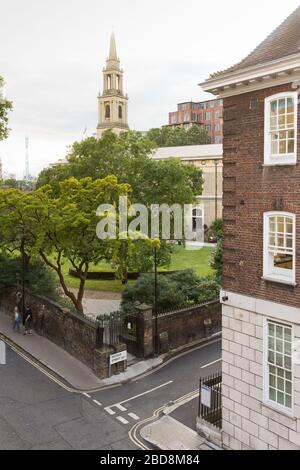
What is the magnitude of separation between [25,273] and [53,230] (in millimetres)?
6595

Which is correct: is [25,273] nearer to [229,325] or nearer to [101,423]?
[101,423]

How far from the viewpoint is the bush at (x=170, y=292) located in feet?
83.8

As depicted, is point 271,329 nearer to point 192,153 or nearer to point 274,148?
point 274,148

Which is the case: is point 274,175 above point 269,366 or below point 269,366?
above

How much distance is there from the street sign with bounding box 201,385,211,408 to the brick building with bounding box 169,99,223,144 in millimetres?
109305

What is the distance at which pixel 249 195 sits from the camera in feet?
44.8

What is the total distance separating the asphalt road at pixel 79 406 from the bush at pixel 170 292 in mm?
4115

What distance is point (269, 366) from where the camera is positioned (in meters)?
13.3

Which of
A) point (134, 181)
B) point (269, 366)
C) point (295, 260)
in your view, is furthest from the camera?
point (134, 181)

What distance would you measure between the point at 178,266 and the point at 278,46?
1218 inches

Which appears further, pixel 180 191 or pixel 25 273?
pixel 180 191

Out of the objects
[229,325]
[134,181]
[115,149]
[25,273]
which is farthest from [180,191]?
[229,325]

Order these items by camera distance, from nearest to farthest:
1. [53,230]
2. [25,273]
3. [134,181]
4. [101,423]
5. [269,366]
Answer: [269,366], [101,423], [53,230], [25,273], [134,181]

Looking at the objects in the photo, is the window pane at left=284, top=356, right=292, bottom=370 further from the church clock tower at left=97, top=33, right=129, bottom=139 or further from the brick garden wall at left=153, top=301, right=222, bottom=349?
the church clock tower at left=97, top=33, right=129, bottom=139
